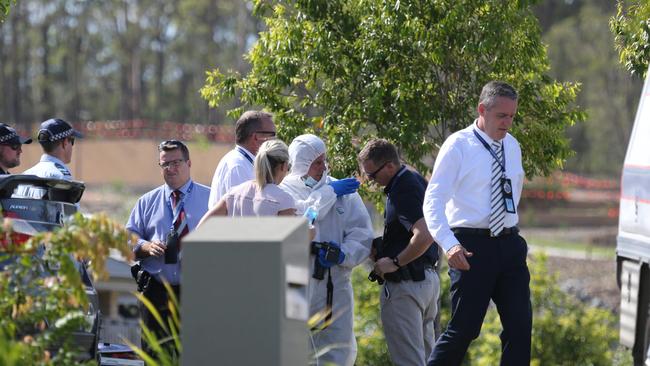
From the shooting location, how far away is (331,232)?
7.80 m

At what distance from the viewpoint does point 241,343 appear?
528cm

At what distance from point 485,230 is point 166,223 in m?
2.27

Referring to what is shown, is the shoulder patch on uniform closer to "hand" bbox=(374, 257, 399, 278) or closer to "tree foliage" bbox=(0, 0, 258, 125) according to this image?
"hand" bbox=(374, 257, 399, 278)

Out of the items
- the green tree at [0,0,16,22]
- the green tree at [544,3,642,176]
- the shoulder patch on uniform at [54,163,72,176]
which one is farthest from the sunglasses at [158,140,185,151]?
the green tree at [544,3,642,176]

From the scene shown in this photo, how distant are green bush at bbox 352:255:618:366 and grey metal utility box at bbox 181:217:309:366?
9469 mm

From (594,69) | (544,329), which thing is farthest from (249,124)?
(594,69)

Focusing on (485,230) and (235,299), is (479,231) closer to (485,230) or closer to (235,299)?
(485,230)

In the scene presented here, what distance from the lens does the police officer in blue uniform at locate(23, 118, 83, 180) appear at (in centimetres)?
850

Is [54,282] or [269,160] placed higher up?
[269,160]

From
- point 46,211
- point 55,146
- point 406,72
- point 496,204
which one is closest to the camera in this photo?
point 46,211

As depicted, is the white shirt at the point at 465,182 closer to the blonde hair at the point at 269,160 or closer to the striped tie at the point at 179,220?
the blonde hair at the point at 269,160

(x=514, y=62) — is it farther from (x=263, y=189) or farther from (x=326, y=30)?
(x=263, y=189)

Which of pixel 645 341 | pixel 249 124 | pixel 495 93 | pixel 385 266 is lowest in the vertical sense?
pixel 645 341

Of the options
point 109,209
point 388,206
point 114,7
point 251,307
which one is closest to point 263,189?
point 388,206
